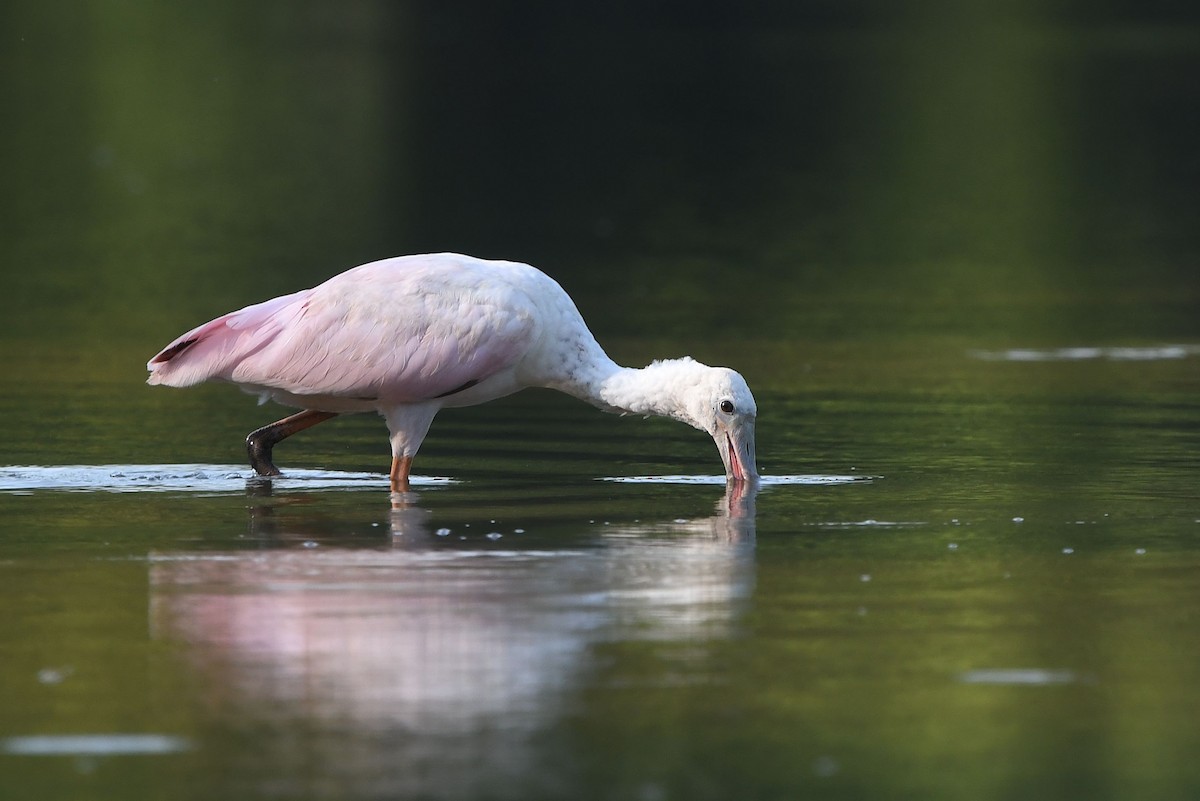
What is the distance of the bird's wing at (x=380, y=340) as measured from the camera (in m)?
12.3

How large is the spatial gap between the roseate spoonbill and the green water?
35 cm

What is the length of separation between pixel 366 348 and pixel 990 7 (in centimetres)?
8459

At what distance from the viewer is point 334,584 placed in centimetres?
938

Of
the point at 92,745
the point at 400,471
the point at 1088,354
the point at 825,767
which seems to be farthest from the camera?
the point at 1088,354

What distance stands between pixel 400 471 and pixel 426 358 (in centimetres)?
56

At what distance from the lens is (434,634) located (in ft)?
27.6

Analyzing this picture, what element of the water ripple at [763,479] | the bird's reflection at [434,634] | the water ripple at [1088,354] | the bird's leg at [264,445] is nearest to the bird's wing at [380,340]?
the bird's leg at [264,445]

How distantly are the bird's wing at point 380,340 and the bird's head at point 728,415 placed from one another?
0.87m

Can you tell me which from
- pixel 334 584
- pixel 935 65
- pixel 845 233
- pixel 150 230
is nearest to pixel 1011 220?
pixel 845 233

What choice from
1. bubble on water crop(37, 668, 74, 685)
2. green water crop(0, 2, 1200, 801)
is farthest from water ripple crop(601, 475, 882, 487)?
bubble on water crop(37, 668, 74, 685)

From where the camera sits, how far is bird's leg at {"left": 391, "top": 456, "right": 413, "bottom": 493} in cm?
1219

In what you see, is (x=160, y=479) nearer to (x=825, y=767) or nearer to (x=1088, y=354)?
(x=825, y=767)

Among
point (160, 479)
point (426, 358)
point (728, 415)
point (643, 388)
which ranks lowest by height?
point (160, 479)

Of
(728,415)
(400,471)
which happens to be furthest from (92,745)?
(728,415)
